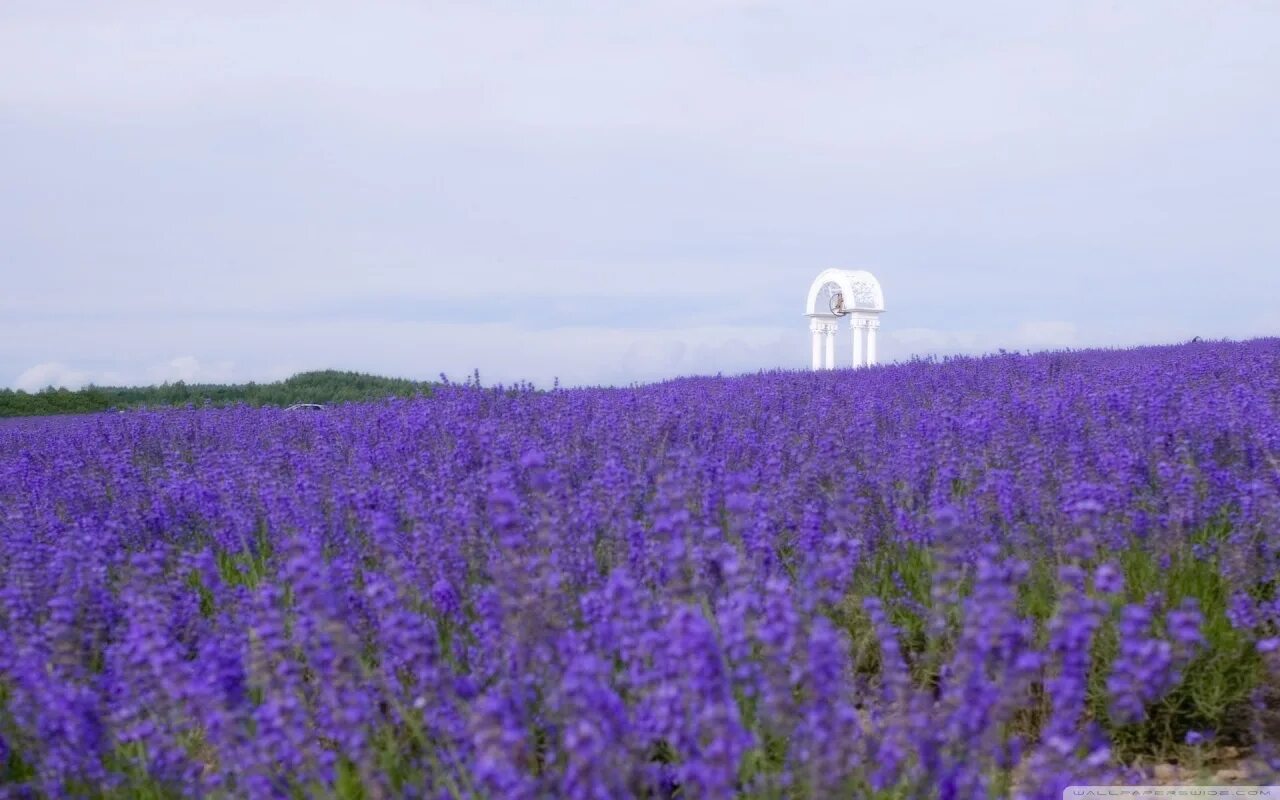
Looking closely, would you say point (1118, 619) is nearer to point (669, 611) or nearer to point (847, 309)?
point (669, 611)

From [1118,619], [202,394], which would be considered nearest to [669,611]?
[1118,619]

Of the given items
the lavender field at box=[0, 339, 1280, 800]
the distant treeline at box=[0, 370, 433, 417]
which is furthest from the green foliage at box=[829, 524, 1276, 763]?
the distant treeline at box=[0, 370, 433, 417]

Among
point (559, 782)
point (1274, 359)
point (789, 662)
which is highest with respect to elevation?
point (1274, 359)

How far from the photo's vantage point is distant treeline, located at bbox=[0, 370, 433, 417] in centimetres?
1456

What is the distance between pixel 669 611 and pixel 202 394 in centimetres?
1437

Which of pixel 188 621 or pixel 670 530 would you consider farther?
pixel 188 621

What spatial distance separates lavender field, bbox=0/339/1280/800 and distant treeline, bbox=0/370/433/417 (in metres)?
9.23

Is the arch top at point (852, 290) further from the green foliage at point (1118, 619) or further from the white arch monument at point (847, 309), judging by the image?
the green foliage at point (1118, 619)

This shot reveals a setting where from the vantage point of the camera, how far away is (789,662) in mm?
2008

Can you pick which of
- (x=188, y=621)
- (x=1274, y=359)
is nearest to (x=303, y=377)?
(x=1274, y=359)

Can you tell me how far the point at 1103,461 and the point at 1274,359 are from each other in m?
5.22

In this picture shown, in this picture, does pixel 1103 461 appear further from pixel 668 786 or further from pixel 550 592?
pixel 550 592

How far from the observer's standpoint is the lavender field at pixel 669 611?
67.1 inches

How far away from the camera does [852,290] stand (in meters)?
16.4
